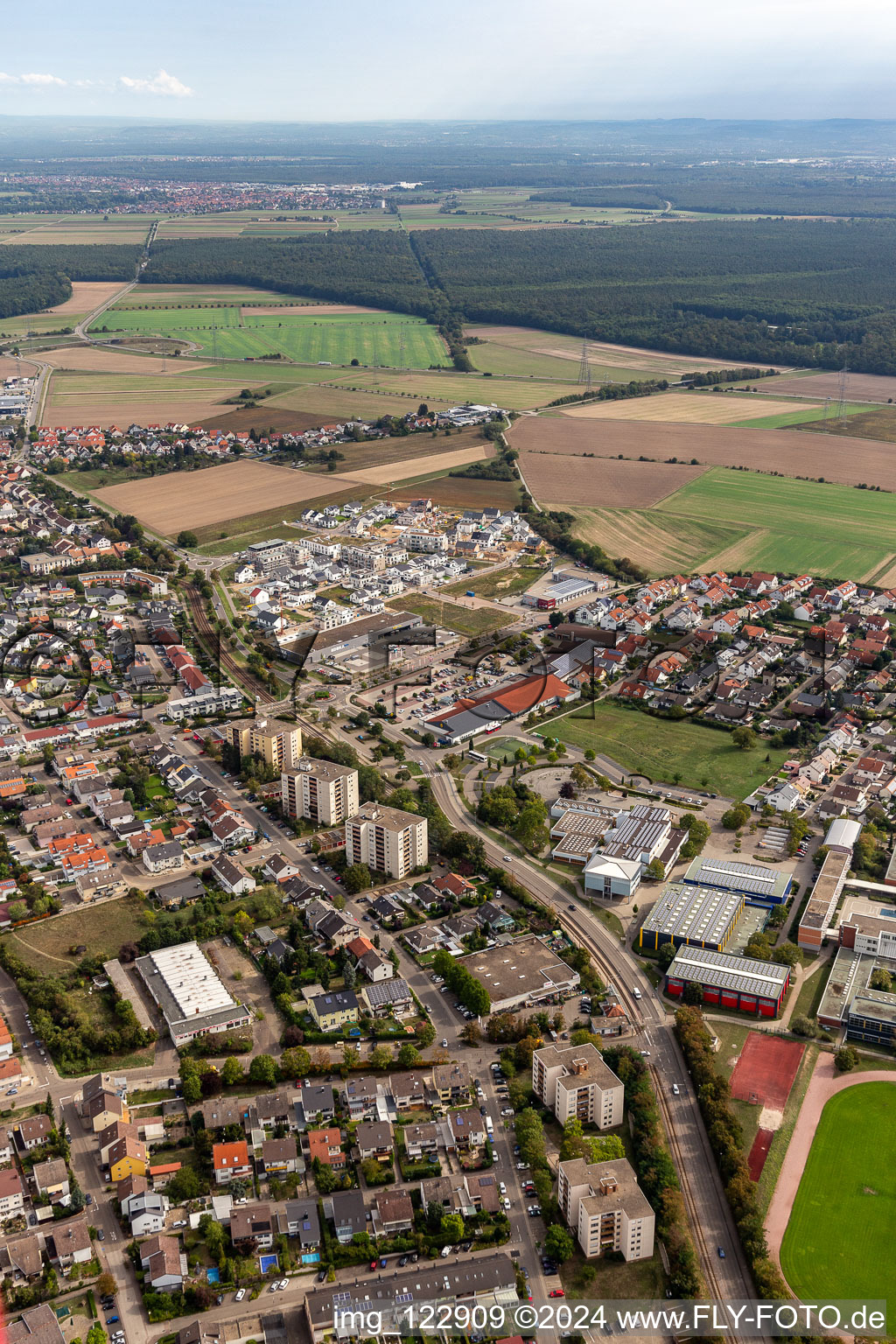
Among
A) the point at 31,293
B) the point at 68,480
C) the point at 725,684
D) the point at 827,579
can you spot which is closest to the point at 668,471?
the point at 827,579

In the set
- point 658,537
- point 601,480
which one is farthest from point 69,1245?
point 601,480

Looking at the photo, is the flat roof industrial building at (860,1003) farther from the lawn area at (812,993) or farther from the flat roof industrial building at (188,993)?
the flat roof industrial building at (188,993)

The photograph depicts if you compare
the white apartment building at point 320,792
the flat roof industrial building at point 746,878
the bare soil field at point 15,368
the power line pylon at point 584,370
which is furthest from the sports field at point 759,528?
the bare soil field at point 15,368

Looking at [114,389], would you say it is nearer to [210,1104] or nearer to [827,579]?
[827,579]

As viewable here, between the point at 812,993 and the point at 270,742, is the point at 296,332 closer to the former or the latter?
the point at 270,742

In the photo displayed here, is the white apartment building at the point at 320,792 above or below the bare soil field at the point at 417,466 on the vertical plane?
below

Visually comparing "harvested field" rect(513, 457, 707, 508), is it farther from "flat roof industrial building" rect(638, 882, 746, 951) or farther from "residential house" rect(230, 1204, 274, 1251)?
"residential house" rect(230, 1204, 274, 1251)
